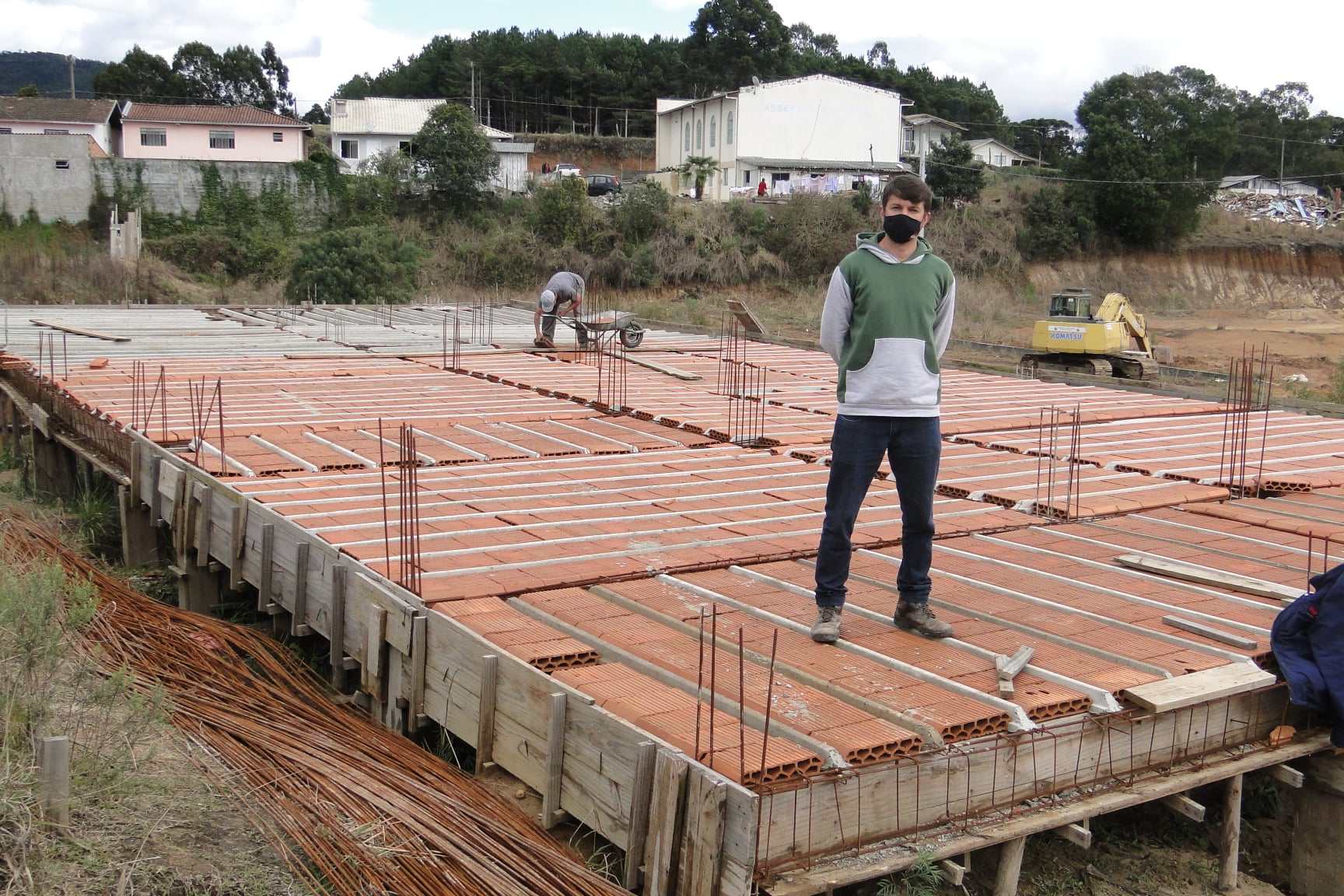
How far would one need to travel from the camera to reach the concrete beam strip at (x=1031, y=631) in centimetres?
456

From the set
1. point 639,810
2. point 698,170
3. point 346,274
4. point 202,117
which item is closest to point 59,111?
point 202,117

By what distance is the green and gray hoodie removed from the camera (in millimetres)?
4453

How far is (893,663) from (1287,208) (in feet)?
178

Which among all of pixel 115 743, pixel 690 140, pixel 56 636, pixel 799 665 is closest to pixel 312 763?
pixel 115 743

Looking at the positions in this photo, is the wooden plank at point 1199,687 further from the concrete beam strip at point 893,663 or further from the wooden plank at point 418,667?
the wooden plank at point 418,667

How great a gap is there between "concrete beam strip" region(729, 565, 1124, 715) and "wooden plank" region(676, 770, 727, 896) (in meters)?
1.55

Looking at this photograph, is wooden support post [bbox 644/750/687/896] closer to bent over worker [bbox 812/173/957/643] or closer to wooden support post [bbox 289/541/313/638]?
bent over worker [bbox 812/173/957/643]

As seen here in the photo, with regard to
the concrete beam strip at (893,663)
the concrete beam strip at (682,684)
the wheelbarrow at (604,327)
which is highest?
Result: the wheelbarrow at (604,327)

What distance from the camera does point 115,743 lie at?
4078 mm

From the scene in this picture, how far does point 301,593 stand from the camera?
19.5 ft

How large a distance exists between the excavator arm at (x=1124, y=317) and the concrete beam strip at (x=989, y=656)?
1530cm

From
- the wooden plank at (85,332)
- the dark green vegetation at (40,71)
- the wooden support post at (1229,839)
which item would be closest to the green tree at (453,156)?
the wooden plank at (85,332)

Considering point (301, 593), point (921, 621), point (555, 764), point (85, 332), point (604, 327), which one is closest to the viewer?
point (555, 764)

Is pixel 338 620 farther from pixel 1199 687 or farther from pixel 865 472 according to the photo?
pixel 1199 687
